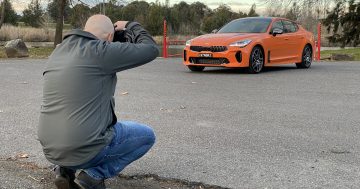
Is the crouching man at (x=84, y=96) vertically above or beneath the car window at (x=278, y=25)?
beneath

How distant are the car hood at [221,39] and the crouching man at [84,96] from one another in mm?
9237

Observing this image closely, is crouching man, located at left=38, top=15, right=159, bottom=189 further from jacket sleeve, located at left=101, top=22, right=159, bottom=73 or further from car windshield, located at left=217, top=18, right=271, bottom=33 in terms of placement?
car windshield, located at left=217, top=18, right=271, bottom=33

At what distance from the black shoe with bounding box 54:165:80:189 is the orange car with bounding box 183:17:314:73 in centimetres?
919

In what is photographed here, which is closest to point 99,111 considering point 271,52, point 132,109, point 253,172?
point 253,172

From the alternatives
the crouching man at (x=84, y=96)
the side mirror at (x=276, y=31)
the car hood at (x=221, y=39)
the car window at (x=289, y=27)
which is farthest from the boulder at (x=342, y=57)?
the crouching man at (x=84, y=96)

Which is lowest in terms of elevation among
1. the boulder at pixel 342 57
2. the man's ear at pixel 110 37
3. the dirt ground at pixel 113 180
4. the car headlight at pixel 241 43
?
the dirt ground at pixel 113 180

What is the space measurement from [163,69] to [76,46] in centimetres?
1124

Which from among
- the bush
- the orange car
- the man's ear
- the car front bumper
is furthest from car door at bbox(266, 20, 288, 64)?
the bush

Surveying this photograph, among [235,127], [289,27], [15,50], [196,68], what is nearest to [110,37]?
[235,127]

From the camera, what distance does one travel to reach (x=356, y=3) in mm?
44719

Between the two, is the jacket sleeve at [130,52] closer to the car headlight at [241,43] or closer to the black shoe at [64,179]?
the black shoe at [64,179]

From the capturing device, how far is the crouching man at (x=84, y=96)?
11.2 ft

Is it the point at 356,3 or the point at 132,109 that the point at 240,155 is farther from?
the point at 356,3

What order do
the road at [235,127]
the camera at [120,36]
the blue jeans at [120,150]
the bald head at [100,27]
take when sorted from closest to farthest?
the bald head at [100,27]
the blue jeans at [120,150]
the camera at [120,36]
the road at [235,127]
